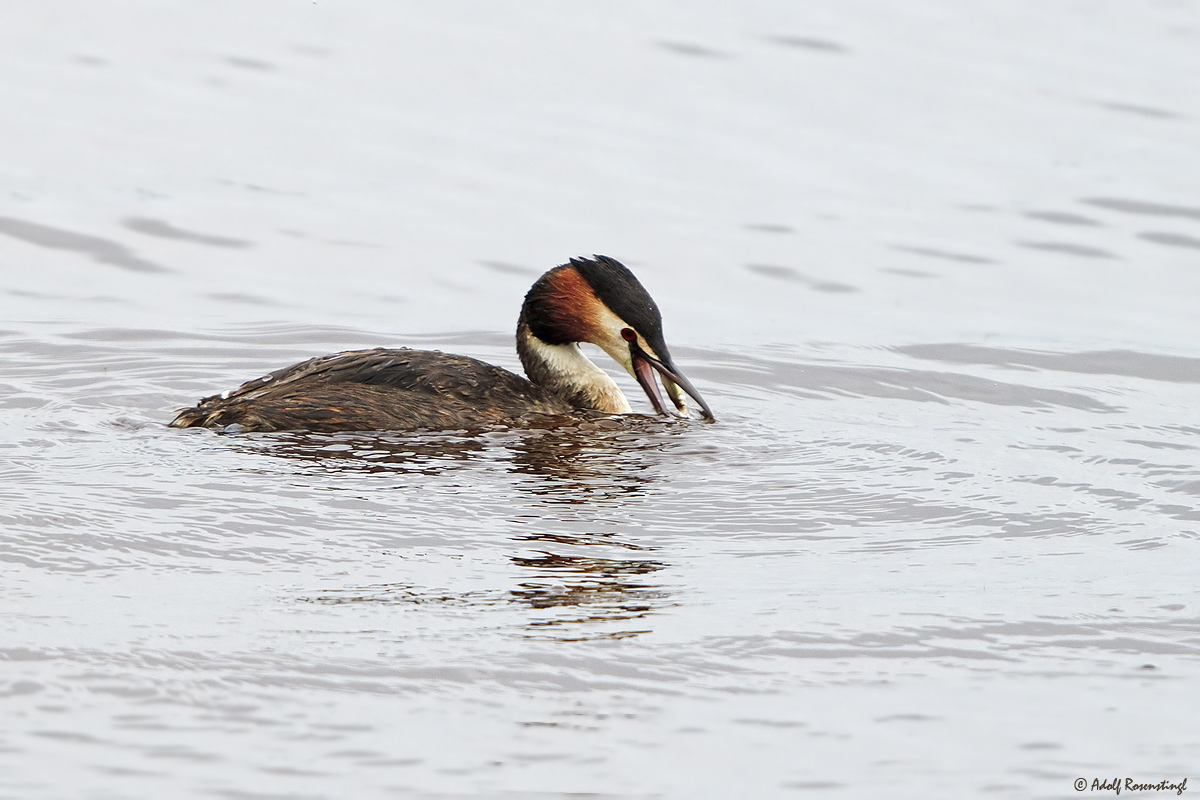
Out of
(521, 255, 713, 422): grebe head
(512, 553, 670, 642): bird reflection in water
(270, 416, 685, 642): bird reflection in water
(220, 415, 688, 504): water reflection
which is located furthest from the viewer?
(521, 255, 713, 422): grebe head

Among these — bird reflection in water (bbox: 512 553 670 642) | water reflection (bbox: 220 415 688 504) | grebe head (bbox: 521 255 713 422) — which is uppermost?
grebe head (bbox: 521 255 713 422)

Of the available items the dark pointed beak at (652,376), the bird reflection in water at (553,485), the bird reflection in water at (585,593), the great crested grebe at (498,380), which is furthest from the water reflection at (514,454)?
the bird reflection in water at (585,593)

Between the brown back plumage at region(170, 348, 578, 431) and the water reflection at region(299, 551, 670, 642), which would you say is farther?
the brown back plumage at region(170, 348, 578, 431)

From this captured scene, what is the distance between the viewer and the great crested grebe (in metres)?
7.82

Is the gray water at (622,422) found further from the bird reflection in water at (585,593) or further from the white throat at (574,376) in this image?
the white throat at (574,376)

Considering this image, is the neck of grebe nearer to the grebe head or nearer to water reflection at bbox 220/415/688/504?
the grebe head

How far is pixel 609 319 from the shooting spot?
8656 mm

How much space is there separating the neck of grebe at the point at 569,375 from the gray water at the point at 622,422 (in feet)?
1.30

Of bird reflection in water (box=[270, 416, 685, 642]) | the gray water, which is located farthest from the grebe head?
the gray water

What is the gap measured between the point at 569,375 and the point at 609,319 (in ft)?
1.19

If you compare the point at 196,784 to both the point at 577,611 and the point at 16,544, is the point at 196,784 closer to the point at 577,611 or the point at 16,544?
the point at 577,611

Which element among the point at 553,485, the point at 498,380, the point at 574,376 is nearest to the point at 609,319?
the point at 574,376

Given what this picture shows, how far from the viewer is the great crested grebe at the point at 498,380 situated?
7816 millimetres

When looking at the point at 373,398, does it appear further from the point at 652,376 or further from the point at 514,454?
the point at 652,376
